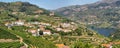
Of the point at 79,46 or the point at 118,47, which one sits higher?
Result: the point at 79,46

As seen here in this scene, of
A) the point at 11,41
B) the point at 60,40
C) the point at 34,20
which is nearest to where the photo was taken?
the point at 11,41

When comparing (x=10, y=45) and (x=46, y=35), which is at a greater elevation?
(x=10, y=45)

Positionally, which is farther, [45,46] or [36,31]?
[36,31]

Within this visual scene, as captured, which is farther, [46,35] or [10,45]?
[46,35]

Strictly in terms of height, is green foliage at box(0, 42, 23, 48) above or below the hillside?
above

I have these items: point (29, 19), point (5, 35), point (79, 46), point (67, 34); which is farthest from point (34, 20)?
point (79, 46)

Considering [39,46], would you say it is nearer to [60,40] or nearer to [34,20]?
[60,40]

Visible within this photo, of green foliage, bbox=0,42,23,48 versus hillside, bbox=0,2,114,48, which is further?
hillside, bbox=0,2,114,48

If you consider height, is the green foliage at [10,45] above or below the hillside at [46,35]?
above

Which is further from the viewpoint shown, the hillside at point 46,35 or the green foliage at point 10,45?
the hillside at point 46,35

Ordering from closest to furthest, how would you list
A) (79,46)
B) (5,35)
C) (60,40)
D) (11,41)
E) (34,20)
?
(79,46), (11,41), (5,35), (60,40), (34,20)
